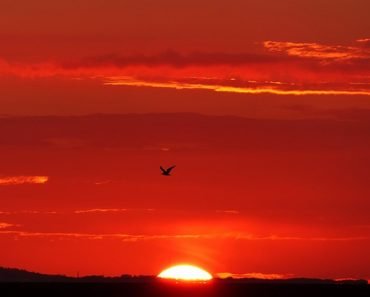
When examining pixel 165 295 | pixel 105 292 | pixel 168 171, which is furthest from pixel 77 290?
pixel 168 171

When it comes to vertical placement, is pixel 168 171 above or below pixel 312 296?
above

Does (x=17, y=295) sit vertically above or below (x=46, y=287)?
below

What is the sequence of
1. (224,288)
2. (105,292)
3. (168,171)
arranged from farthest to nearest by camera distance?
(168,171) < (224,288) < (105,292)

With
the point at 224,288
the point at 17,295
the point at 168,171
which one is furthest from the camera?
the point at 168,171

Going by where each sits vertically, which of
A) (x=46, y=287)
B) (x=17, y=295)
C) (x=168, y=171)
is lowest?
(x=17, y=295)

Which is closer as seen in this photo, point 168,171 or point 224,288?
point 224,288

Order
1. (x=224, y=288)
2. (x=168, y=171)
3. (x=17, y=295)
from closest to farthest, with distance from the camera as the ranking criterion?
(x=17, y=295) < (x=224, y=288) < (x=168, y=171)

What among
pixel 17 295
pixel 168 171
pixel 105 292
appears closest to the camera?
pixel 17 295

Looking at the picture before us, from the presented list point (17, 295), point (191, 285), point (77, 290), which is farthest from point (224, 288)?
point (17, 295)

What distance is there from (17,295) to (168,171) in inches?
1826

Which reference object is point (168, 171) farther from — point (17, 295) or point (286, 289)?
point (17, 295)

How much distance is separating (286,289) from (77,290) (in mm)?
25027

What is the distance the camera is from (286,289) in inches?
6944

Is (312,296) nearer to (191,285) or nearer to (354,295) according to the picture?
(354,295)
